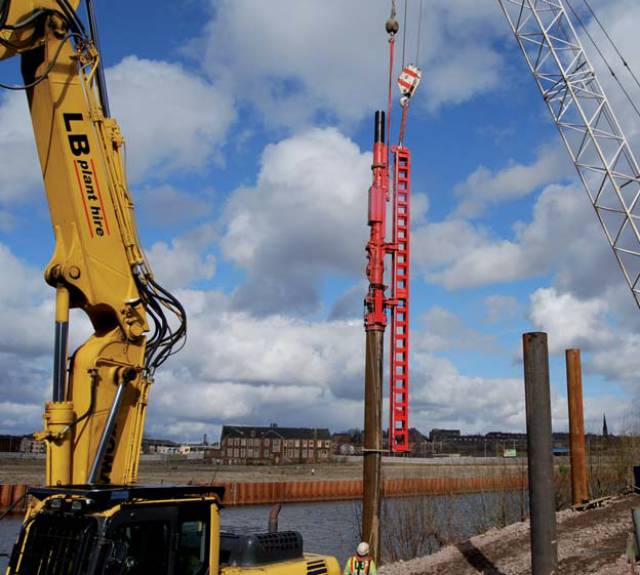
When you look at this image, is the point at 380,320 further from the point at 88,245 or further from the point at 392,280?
the point at 88,245

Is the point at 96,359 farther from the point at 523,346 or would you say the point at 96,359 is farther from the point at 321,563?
the point at 523,346

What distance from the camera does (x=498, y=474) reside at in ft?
78.8

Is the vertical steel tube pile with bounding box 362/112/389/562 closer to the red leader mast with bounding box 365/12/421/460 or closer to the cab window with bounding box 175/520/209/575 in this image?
the red leader mast with bounding box 365/12/421/460

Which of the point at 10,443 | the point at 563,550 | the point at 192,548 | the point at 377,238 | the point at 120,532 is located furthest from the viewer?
the point at 10,443

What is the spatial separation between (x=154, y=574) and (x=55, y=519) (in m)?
0.98

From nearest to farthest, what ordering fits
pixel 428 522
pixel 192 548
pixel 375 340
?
pixel 192 548, pixel 375 340, pixel 428 522

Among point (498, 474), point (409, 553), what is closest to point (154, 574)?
point (409, 553)

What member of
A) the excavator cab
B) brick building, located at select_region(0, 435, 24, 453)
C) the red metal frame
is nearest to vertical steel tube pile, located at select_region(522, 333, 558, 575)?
the red metal frame

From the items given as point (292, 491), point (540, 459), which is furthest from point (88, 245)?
point (292, 491)

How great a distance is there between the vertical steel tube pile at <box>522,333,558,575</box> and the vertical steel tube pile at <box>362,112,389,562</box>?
4.42 meters

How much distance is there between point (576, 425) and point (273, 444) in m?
101

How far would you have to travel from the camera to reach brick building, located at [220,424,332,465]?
11325 cm

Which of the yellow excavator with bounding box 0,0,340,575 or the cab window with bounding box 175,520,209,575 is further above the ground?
the yellow excavator with bounding box 0,0,340,575

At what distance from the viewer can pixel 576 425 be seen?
17875 mm
